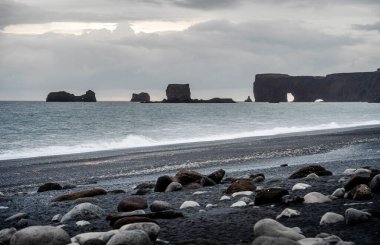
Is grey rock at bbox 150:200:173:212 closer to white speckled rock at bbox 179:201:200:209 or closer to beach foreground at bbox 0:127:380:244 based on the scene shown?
Answer: beach foreground at bbox 0:127:380:244

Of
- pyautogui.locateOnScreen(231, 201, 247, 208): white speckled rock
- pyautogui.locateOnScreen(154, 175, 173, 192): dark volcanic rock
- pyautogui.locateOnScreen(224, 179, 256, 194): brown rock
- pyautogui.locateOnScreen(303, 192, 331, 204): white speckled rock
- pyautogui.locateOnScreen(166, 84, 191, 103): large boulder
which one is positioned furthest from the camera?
pyautogui.locateOnScreen(166, 84, 191, 103): large boulder

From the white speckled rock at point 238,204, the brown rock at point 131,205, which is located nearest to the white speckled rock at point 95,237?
the brown rock at point 131,205

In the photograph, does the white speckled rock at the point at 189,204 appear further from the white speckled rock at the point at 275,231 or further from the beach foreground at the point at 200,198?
the white speckled rock at the point at 275,231

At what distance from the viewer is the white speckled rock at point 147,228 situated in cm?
509

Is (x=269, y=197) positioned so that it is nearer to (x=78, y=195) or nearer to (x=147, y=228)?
(x=147, y=228)

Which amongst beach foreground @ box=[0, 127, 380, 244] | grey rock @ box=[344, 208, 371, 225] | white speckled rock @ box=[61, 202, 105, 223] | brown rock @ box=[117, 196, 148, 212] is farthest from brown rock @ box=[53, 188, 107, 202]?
grey rock @ box=[344, 208, 371, 225]

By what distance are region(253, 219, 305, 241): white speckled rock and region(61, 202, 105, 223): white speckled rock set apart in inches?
106

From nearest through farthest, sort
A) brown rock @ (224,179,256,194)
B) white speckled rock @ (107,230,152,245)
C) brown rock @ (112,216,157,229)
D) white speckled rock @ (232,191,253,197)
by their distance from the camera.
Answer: white speckled rock @ (107,230,152,245) → brown rock @ (112,216,157,229) → white speckled rock @ (232,191,253,197) → brown rock @ (224,179,256,194)

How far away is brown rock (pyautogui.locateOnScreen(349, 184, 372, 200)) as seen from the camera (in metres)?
6.47

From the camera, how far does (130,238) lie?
460 centimetres

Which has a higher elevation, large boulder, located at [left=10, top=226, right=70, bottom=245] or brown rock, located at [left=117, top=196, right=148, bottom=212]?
large boulder, located at [left=10, top=226, right=70, bottom=245]

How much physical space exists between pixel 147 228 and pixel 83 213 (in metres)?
1.91

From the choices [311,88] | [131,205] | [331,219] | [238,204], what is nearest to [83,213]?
[131,205]

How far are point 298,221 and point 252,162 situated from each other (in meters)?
10.6
